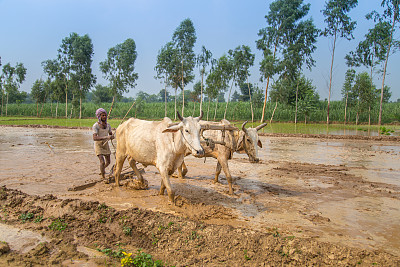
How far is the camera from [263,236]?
4.07 meters

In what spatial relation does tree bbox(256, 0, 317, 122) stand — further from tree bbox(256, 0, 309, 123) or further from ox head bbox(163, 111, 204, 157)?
ox head bbox(163, 111, 204, 157)

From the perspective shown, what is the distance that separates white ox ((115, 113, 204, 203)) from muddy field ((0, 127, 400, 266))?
2.35 feet

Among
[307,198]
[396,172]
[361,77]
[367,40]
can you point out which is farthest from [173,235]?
[367,40]

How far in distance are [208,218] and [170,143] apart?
1.72m

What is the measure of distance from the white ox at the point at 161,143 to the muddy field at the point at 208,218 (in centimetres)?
72

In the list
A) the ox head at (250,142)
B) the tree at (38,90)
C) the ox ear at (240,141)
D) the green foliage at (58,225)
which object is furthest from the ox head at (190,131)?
the tree at (38,90)

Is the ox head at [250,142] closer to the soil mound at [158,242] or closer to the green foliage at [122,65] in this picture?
the soil mound at [158,242]

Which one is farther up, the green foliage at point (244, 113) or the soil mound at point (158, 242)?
the green foliage at point (244, 113)

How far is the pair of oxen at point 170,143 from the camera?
563cm

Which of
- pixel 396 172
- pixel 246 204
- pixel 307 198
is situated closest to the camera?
pixel 246 204

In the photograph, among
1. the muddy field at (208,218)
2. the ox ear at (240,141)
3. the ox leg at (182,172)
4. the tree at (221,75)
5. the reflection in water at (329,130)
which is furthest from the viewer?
the tree at (221,75)

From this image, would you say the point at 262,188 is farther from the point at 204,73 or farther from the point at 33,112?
the point at 33,112

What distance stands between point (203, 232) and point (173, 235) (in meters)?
0.43

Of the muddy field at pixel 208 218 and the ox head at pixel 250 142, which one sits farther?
the ox head at pixel 250 142
